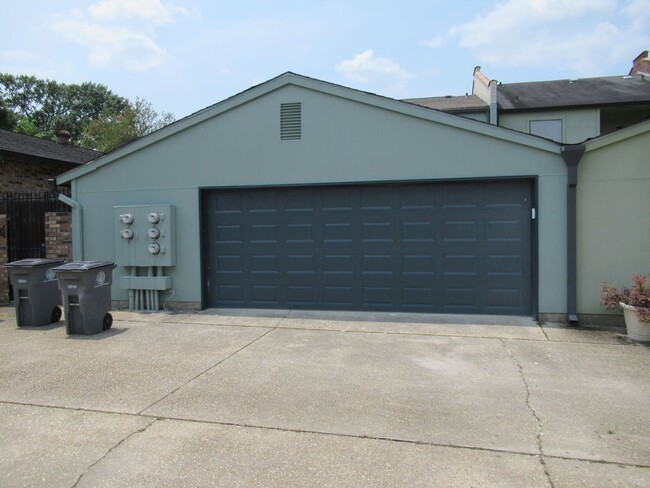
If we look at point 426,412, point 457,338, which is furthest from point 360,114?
point 426,412

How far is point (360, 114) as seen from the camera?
27.5ft

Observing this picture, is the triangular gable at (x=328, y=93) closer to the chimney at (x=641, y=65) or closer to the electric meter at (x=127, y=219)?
the electric meter at (x=127, y=219)

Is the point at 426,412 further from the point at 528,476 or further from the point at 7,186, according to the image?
the point at 7,186

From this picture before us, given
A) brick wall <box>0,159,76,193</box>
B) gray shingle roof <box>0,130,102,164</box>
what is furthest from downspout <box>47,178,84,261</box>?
brick wall <box>0,159,76,193</box>

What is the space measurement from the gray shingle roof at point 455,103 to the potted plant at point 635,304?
12.2 meters

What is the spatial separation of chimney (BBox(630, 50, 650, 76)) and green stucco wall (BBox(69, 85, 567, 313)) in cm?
1812

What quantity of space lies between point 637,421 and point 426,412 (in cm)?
176

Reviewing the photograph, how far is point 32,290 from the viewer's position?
7.85 meters

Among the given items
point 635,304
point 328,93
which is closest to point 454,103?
point 328,93

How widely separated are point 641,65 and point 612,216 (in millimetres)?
18934

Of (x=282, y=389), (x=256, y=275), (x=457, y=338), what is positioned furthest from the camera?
(x=256, y=275)

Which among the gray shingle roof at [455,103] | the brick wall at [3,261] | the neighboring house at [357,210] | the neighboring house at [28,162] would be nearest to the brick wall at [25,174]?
the neighboring house at [28,162]

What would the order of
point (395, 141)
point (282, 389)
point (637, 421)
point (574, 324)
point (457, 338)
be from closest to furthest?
point (637, 421), point (282, 389), point (457, 338), point (574, 324), point (395, 141)

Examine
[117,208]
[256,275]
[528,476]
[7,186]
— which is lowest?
[528,476]
